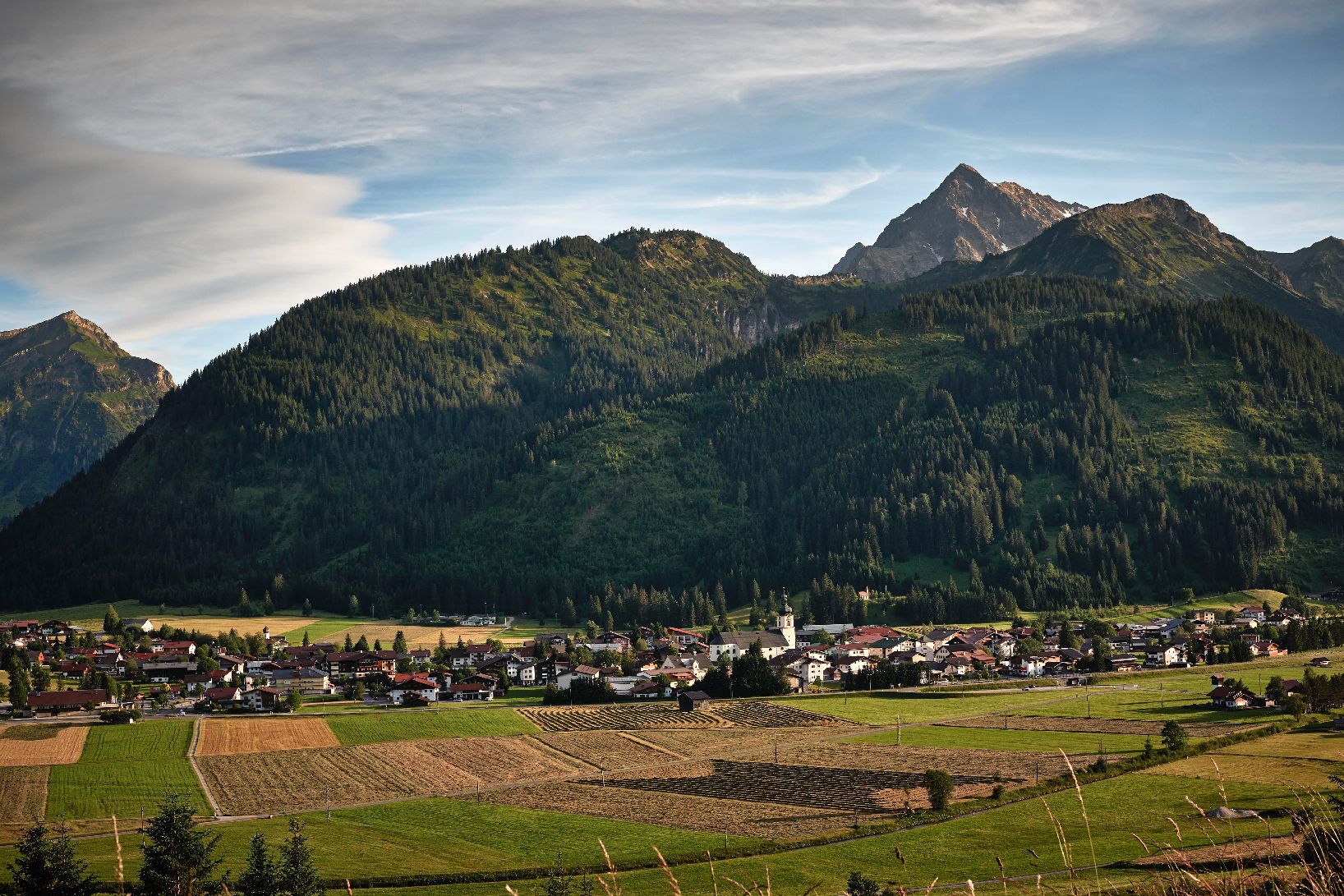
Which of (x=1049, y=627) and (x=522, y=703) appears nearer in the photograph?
(x=522, y=703)

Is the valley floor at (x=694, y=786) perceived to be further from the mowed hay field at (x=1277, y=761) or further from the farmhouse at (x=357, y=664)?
the farmhouse at (x=357, y=664)

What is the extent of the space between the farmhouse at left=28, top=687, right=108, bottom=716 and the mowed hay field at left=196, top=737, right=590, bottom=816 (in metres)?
31.9

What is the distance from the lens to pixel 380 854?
56250 mm

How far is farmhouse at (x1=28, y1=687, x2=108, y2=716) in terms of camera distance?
350 feet

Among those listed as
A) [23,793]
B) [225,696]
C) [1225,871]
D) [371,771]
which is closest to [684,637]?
[225,696]

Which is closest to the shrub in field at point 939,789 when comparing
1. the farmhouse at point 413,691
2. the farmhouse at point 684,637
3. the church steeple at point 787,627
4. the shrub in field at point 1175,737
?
the shrub in field at point 1175,737

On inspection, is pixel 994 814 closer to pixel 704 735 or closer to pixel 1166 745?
pixel 1166 745

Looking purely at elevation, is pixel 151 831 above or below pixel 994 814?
above

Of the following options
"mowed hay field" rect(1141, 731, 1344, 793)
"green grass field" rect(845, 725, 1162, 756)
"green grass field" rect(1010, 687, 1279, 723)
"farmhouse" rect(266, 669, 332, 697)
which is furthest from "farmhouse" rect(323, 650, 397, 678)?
"mowed hay field" rect(1141, 731, 1344, 793)

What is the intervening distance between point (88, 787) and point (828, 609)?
116 meters

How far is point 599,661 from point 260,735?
49.1m

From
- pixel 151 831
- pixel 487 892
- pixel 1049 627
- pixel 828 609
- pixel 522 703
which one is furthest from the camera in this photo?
pixel 828 609

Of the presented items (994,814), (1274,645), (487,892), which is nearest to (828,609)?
(1274,645)

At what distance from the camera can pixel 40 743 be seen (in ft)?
286
